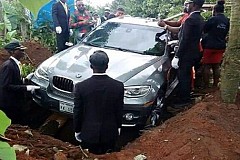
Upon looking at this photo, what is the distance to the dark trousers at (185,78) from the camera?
22.9ft

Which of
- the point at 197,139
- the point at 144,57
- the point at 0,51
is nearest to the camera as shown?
the point at 197,139

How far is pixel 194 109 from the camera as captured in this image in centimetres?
620

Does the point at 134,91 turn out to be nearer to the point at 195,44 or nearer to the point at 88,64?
the point at 88,64

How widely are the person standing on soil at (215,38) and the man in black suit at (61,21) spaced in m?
3.73

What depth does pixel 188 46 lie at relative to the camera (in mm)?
6824

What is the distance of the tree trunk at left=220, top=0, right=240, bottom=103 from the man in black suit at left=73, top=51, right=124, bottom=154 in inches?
76.8

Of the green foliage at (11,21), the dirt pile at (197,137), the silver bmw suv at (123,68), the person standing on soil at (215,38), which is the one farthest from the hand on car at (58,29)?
the dirt pile at (197,137)

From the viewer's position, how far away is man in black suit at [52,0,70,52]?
9828 mm

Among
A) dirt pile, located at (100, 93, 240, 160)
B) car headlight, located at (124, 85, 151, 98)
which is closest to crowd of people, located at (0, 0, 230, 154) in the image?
dirt pile, located at (100, 93, 240, 160)

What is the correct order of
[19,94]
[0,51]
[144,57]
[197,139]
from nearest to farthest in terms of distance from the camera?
[197,139] < [19,94] < [144,57] < [0,51]

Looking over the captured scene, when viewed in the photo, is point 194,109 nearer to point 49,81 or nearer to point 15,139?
point 49,81

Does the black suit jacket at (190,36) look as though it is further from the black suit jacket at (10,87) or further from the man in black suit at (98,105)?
the black suit jacket at (10,87)

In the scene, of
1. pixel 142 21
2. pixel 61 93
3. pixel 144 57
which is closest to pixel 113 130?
pixel 61 93

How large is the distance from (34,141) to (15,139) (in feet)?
0.78
